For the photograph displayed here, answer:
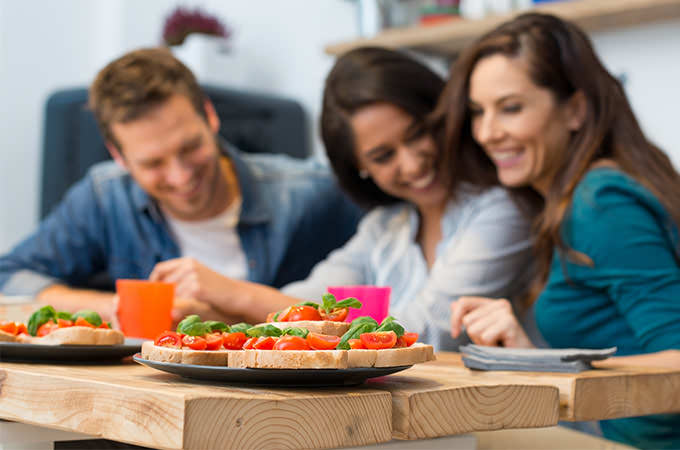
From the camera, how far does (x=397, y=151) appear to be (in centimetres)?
188

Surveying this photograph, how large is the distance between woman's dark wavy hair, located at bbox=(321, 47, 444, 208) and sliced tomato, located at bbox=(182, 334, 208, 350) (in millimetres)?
1077

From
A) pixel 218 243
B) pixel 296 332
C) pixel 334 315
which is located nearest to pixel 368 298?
pixel 334 315

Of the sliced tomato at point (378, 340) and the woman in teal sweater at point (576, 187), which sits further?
the woman in teal sweater at point (576, 187)

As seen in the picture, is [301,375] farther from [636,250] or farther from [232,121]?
[232,121]

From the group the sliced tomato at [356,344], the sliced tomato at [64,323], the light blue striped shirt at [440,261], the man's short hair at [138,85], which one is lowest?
the light blue striped shirt at [440,261]

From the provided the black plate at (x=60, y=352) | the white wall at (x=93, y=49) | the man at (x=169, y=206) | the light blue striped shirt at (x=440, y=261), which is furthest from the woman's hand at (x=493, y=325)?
the white wall at (x=93, y=49)

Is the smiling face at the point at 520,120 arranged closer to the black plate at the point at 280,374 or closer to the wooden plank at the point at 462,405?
the wooden plank at the point at 462,405

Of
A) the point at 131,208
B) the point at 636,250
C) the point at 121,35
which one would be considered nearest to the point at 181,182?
the point at 131,208

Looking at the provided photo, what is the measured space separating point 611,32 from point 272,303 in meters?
1.53

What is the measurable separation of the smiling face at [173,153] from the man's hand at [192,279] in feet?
1.93

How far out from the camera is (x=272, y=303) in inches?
63.7

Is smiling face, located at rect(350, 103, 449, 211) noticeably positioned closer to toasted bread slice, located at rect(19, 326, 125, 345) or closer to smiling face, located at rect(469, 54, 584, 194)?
smiling face, located at rect(469, 54, 584, 194)

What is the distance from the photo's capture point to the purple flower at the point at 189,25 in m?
3.43

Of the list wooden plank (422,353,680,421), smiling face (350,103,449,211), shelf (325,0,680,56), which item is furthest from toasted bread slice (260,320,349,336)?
shelf (325,0,680,56)
